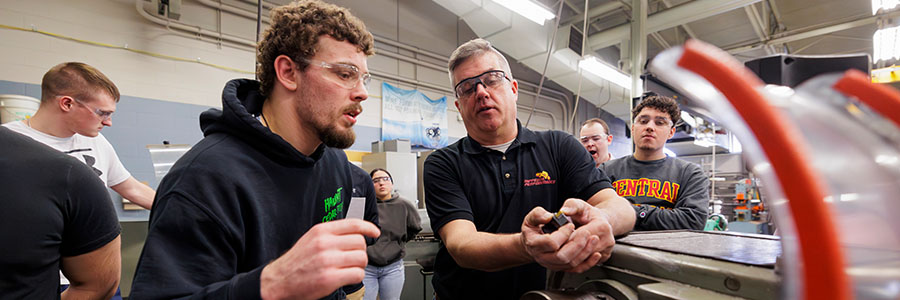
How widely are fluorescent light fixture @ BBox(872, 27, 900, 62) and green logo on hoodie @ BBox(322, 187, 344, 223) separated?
138 inches

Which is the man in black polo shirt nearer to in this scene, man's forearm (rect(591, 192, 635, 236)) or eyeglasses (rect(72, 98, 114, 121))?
man's forearm (rect(591, 192, 635, 236))

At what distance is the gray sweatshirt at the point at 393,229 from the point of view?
11.2ft

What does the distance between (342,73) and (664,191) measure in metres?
1.71

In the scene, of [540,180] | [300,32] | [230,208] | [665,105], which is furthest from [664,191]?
[230,208]

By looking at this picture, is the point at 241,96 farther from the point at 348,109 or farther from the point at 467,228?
the point at 467,228

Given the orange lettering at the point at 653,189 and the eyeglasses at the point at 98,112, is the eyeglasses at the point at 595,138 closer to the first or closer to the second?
the orange lettering at the point at 653,189

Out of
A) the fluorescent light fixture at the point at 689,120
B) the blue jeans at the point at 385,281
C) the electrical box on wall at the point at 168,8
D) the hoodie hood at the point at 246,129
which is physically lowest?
the blue jeans at the point at 385,281

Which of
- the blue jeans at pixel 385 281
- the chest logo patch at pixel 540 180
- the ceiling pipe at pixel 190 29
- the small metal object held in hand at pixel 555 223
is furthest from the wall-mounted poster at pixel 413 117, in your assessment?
the small metal object held in hand at pixel 555 223

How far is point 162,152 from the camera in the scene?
10.8 feet

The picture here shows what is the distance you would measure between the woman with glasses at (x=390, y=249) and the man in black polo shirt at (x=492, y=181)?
7.02 feet

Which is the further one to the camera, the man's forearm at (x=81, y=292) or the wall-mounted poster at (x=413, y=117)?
the wall-mounted poster at (x=413, y=117)

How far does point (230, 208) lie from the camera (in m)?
0.79

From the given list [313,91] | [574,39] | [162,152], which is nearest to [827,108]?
[313,91]

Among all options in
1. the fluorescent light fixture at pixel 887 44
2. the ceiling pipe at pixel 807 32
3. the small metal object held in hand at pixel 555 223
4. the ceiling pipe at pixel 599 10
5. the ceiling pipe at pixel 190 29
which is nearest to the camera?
the small metal object held in hand at pixel 555 223
